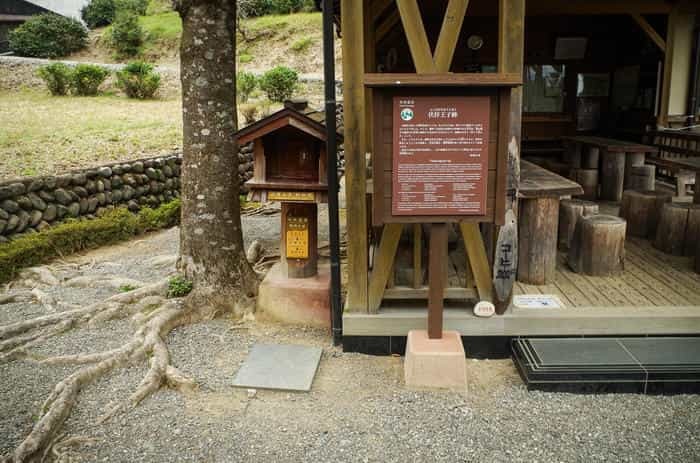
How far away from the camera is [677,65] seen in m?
8.98

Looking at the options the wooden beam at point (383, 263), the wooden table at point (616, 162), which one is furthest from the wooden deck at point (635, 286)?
the wooden table at point (616, 162)

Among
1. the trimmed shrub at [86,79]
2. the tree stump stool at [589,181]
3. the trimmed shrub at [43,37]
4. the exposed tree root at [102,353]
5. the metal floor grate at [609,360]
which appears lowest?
the exposed tree root at [102,353]

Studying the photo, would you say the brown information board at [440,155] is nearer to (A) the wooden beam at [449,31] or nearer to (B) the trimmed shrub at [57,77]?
(A) the wooden beam at [449,31]

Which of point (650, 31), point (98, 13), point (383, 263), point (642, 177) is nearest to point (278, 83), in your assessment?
point (650, 31)

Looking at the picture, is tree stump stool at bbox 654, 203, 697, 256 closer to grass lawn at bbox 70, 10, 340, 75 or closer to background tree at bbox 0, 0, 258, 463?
background tree at bbox 0, 0, 258, 463

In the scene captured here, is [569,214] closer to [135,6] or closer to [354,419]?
[354,419]

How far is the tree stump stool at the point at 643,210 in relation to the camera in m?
6.20

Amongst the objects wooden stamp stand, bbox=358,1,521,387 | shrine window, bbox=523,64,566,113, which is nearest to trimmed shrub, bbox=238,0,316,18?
shrine window, bbox=523,64,566,113

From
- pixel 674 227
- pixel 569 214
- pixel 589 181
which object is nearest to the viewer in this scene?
pixel 674 227

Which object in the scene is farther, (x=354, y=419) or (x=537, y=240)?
→ (x=537, y=240)

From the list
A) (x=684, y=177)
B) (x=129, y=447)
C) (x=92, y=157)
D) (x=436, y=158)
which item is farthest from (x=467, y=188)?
(x=92, y=157)

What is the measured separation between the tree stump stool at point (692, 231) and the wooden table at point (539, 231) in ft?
4.91

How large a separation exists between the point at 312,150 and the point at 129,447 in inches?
106

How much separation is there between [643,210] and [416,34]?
12.9ft
